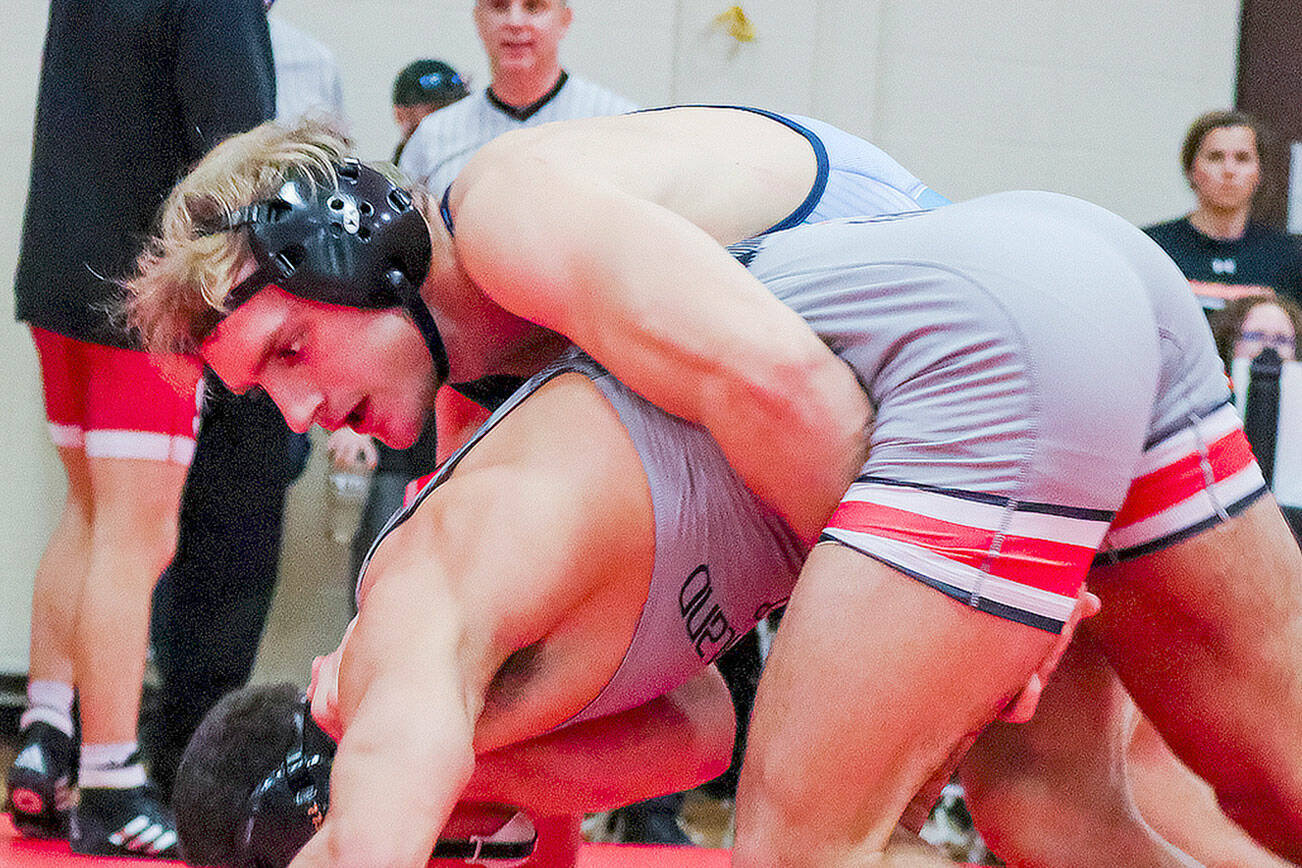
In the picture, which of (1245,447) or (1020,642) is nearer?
(1020,642)

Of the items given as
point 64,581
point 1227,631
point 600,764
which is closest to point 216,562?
point 64,581

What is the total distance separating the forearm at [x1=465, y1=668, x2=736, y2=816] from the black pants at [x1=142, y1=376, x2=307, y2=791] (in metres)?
1.22

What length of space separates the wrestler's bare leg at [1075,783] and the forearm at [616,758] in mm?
380

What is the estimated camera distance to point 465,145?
2998mm

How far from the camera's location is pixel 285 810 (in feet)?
4.90

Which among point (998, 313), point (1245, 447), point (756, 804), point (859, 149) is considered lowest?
point (756, 804)

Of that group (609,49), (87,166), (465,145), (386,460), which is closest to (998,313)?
(87,166)

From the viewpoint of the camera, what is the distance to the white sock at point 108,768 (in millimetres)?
2236

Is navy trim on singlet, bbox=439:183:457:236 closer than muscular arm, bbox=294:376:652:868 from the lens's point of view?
No

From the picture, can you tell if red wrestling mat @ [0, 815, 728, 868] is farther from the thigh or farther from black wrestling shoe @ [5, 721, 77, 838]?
the thigh

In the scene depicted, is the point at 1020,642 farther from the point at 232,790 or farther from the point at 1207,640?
the point at 232,790

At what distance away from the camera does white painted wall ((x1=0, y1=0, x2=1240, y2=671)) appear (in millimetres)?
3738

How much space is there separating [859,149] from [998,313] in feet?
1.40

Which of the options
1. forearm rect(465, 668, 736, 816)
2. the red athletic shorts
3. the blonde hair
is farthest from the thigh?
the red athletic shorts
